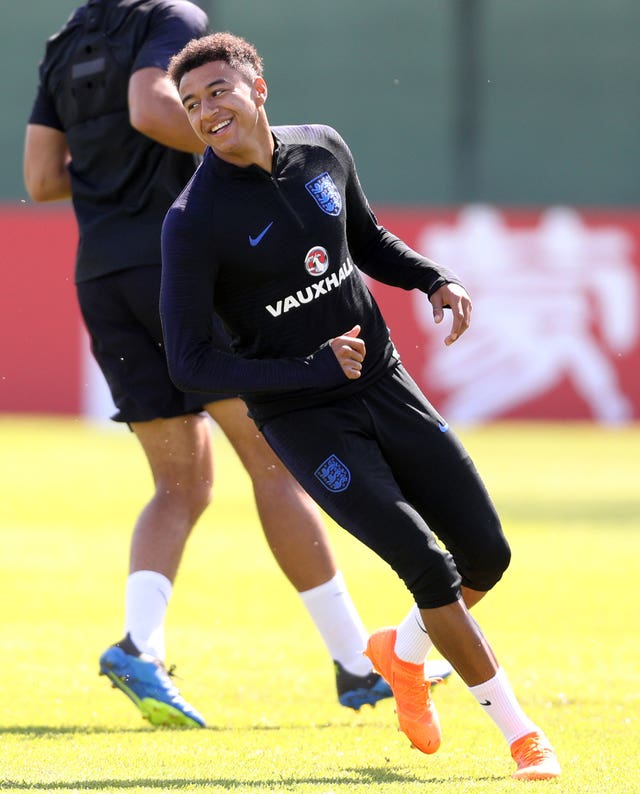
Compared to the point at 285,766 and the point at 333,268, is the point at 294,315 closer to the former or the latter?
the point at 333,268

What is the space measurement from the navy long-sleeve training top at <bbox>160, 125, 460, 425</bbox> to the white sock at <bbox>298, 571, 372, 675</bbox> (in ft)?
3.75

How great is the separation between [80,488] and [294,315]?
9.43 meters

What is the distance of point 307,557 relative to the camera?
6.25 m

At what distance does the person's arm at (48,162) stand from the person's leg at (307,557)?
3.80 ft

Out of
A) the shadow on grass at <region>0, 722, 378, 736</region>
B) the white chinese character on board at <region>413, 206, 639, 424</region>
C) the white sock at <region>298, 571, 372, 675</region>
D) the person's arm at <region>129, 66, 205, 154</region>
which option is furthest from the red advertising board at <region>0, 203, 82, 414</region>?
the shadow on grass at <region>0, 722, 378, 736</region>

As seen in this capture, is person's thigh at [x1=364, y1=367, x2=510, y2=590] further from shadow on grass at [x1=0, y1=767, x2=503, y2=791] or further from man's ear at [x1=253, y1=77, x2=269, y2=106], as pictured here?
man's ear at [x1=253, y1=77, x2=269, y2=106]

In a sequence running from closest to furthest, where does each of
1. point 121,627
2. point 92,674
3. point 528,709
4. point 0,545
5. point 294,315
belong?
point 294,315
point 528,709
point 92,674
point 121,627
point 0,545

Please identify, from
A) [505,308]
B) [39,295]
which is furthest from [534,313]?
[39,295]

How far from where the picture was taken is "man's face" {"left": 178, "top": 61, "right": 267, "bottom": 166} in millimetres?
5141

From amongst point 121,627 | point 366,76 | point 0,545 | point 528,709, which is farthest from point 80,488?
point 366,76

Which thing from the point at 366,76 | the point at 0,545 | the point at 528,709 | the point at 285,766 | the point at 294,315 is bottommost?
the point at 366,76

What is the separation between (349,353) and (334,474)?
419mm

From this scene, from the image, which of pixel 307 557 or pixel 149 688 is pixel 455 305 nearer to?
pixel 307 557

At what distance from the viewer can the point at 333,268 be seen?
17.2 ft
